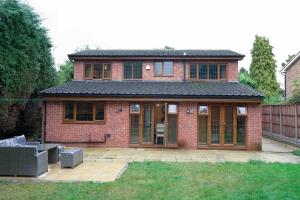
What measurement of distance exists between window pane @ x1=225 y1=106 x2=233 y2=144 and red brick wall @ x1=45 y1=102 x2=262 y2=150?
0.77 meters

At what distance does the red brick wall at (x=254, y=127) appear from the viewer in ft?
46.4

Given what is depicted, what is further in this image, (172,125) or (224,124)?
(172,125)

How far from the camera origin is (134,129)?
14719mm

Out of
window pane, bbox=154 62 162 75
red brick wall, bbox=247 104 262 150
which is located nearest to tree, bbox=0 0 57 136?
window pane, bbox=154 62 162 75

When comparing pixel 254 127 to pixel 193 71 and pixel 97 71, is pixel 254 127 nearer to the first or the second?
pixel 193 71

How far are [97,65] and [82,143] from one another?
4.71m

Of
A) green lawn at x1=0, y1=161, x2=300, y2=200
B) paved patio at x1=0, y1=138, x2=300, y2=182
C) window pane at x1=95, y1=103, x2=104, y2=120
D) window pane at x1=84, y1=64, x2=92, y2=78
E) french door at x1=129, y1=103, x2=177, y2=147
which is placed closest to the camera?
green lawn at x1=0, y1=161, x2=300, y2=200

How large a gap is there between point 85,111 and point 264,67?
2980 cm

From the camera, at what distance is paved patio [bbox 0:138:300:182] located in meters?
8.54

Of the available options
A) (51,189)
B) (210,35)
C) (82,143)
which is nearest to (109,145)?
(82,143)

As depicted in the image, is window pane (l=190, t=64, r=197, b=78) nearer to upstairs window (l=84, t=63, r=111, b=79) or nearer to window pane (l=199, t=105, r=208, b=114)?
window pane (l=199, t=105, r=208, b=114)

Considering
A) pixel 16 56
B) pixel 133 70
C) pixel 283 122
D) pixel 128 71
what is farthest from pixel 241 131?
pixel 16 56

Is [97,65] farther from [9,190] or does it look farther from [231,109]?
[9,190]

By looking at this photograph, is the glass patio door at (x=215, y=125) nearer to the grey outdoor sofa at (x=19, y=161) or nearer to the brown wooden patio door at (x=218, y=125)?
the brown wooden patio door at (x=218, y=125)
